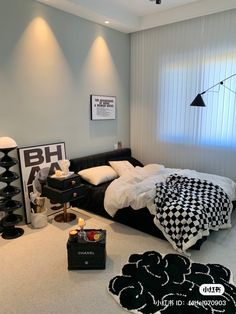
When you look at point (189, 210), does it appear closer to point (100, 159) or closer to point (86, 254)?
point (86, 254)

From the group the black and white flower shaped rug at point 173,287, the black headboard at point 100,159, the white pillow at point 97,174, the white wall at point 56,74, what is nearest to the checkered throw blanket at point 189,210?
the black and white flower shaped rug at point 173,287

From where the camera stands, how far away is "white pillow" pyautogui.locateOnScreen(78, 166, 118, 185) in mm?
3654

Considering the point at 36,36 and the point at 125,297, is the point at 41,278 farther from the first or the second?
the point at 36,36

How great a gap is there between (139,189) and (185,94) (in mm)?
2065

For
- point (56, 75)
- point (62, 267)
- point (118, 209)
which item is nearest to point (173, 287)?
point (62, 267)

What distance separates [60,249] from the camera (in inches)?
105

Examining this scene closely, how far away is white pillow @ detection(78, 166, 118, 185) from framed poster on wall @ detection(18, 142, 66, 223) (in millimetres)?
407

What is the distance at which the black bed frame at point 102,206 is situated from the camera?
2910 mm

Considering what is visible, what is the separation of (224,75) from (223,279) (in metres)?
2.89

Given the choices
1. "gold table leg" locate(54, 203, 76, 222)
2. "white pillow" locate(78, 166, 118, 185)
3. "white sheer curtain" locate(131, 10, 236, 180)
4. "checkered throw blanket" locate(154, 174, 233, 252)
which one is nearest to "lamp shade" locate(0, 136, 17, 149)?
"gold table leg" locate(54, 203, 76, 222)

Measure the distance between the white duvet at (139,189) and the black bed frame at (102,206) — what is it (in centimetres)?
11

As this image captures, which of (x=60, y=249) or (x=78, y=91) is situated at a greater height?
(x=78, y=91)

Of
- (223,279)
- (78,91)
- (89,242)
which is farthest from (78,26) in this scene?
(223,279)

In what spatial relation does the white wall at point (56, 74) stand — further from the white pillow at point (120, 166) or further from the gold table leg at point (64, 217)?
the gold table leg at point (64, 217)
